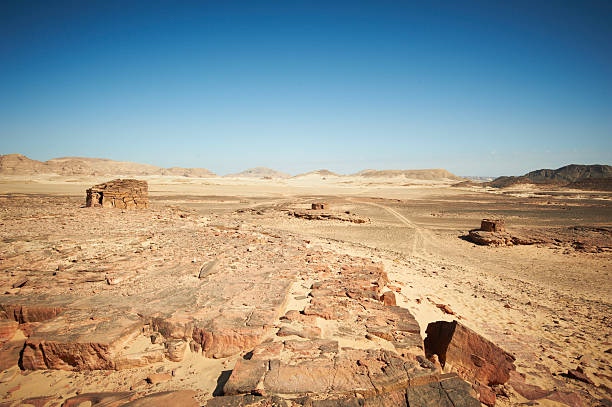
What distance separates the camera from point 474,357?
4031 mm

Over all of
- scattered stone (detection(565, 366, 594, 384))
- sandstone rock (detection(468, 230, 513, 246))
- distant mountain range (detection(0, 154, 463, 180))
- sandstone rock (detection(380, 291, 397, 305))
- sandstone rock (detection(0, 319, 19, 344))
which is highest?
distant mountain range (detection(0, 154, 463, 180))

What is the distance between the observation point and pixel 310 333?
4.31m

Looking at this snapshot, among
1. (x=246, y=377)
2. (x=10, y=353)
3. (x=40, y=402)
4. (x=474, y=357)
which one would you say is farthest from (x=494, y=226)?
(x=10, y=353)

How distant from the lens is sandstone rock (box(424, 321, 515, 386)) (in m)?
3.96

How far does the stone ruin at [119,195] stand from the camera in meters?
15.5

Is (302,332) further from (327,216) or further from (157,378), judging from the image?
(327,216)

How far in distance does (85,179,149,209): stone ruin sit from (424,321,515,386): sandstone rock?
54.2ft

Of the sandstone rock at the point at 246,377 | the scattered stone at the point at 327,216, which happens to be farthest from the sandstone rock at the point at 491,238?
the sandstone rock at the point at 246,377

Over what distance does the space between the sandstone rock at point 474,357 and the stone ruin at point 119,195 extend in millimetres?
16526

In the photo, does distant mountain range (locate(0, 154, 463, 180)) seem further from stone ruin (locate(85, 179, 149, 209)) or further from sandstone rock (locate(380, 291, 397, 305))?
sandstone rock (locate(380, 291, 397, 305))

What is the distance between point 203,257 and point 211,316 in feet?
11.4

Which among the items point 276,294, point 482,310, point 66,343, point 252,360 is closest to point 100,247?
point 66,343

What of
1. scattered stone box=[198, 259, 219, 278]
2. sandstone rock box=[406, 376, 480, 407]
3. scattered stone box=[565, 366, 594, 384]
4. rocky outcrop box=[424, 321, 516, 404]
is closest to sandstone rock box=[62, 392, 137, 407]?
sandstone rock box=[406, 376, 480, 407]

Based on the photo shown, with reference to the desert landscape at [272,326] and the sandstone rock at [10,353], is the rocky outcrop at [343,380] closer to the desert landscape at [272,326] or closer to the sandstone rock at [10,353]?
the desert landscape at [272,326]
